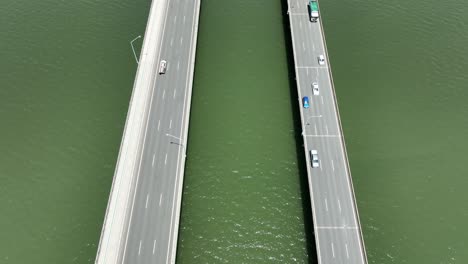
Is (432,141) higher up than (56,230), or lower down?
higher up

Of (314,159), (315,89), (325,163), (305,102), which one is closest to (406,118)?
(315,89)

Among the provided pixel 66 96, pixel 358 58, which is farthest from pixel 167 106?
pixel 358 58

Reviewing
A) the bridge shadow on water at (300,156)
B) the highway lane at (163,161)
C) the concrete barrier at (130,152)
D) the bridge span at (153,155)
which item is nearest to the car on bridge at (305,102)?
the bridge shadow on water at (300,156)

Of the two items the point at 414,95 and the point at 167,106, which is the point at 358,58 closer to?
the point at 414,95

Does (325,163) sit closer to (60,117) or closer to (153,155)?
(153,155)

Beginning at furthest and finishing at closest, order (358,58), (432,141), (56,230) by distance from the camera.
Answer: (358,58) → (432,141) → (56,230)

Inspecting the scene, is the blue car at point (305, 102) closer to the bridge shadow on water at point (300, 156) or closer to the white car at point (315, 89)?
the bridge shadow on water at point (300, 156)

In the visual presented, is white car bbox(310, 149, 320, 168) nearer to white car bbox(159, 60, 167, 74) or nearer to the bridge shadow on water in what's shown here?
the bridge shadow on water
